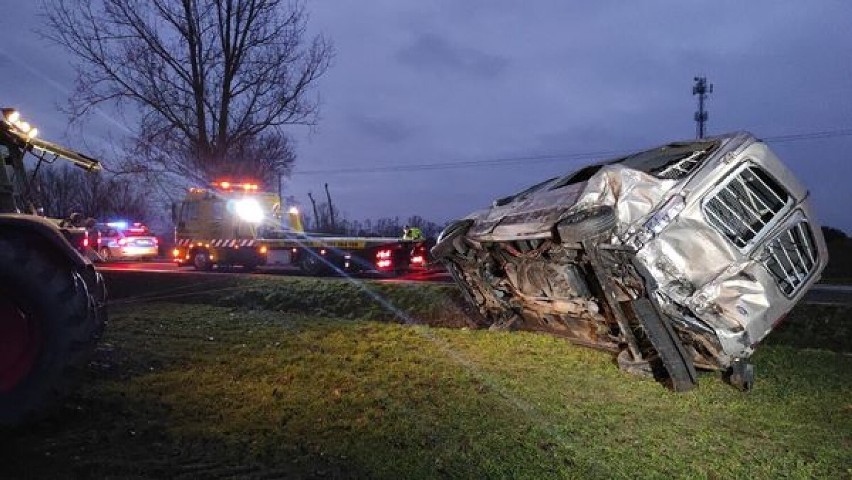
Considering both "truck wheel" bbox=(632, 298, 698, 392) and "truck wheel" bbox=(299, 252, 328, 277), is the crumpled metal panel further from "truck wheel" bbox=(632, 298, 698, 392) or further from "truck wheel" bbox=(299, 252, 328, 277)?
"truck wheel" bbox=(299, 252, 328, 277)

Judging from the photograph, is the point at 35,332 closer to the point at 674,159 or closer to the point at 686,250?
the point at 686,250

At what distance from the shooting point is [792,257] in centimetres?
631

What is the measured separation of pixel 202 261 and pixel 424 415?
2036cm

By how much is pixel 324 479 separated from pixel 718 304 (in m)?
3.52

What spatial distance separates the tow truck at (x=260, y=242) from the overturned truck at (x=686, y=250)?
47.7 ft

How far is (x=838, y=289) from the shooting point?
13.7 meters

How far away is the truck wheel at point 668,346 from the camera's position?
19.1ft

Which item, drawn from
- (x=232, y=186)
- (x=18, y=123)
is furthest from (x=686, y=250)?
(x=232, y=186)

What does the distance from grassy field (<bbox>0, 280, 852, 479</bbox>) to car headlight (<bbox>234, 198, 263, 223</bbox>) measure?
14.7 meters

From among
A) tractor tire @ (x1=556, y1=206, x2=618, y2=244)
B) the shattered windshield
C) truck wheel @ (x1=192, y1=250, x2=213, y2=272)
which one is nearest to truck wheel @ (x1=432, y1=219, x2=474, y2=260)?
the shattered windshield

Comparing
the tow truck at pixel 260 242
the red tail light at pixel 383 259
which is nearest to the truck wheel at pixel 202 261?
the tow truck at pixel 260 242

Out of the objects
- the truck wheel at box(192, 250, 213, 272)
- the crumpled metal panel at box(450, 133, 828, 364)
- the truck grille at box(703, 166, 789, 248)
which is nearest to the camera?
the crumpled metal panel at box(450, 133, 828, 364)

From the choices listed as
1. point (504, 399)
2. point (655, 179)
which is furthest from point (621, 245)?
point (504, 399)

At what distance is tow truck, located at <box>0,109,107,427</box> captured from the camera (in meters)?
4.96
